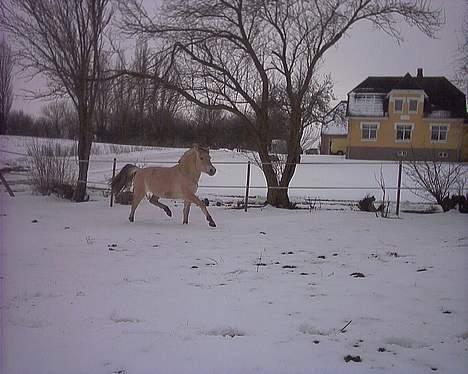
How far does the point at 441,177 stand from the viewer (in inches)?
368

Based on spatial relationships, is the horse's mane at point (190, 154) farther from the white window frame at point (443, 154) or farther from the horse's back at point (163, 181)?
the white window frame at point (443, 154)

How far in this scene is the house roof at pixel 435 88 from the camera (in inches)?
365

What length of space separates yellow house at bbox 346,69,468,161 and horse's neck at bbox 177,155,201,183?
374 centimetres

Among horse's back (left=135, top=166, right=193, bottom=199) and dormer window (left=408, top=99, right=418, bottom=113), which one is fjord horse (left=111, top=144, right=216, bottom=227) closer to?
horse's back (left=135, top=166, right=193, bottom=199)

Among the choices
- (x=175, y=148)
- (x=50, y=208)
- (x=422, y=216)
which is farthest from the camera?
(x=175, y=148)

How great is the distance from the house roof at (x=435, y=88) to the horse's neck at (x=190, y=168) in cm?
387

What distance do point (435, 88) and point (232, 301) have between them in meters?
8.88

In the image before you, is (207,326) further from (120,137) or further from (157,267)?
(120,137)

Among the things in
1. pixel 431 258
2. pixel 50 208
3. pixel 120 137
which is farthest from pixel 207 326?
pixel 120 137

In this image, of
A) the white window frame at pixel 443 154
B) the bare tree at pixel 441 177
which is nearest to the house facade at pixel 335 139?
the white window frame at pixel 443 154

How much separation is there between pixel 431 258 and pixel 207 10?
6.92 m

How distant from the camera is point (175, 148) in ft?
55.6

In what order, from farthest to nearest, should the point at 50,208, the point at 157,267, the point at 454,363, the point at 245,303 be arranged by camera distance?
the point at 50,208
the point at 157,267
the point at 245,303
the point at 454,363

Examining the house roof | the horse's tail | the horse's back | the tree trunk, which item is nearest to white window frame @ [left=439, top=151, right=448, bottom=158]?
the house roof
